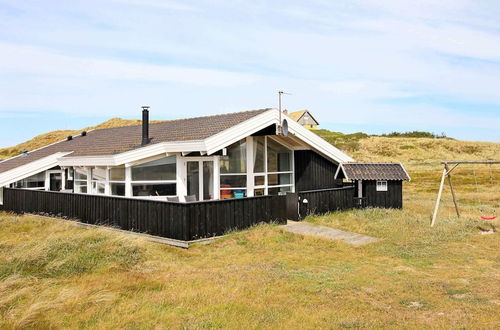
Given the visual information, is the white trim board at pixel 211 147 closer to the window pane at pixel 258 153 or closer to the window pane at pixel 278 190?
the window pane at pixel 258 153

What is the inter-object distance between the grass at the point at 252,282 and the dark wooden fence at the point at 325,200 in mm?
3306

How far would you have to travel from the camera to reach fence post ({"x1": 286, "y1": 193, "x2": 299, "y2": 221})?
51.1ft

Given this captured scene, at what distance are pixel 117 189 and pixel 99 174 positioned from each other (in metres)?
1.50

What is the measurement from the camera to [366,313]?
6527 mm

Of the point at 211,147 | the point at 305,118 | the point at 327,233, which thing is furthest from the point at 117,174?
the point at 305,118

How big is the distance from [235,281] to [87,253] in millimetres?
3652

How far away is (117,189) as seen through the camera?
15.5 metres

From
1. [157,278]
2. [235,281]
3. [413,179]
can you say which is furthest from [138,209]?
[413,179]

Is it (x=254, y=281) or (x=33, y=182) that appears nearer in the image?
(x=254, y=281)

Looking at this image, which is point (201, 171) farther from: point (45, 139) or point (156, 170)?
point (45, 139)

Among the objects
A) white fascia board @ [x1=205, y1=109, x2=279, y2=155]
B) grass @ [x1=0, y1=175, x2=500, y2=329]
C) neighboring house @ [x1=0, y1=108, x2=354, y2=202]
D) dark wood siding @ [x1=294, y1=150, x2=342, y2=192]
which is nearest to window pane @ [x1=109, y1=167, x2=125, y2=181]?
neighboring house @ [x1=0, y1=108, x2=354, y2=202]

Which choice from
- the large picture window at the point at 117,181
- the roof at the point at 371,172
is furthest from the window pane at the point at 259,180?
the large picture window at the point at 117,181

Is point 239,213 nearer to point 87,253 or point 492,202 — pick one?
point 87,253

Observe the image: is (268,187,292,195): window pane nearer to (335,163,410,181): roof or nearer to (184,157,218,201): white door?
(335,163,410,181): roof
